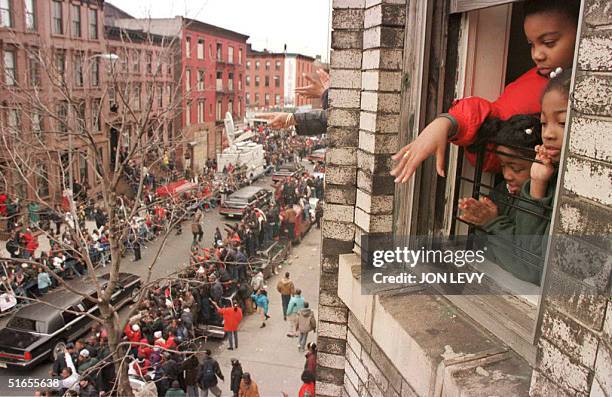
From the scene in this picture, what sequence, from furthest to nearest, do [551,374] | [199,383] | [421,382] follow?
1. [199,383]
2. [421,382]
3. [551,374]

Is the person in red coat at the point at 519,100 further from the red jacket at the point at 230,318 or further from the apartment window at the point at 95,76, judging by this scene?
the apartment window at the point at 95,76

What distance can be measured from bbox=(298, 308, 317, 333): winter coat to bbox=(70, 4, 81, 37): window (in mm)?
20841

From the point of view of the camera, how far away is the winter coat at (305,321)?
12.9m

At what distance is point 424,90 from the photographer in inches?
168

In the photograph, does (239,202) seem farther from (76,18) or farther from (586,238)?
(586,238)

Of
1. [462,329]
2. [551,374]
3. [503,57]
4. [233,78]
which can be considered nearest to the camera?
[551,374]

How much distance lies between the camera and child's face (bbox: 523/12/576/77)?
3.20 meters

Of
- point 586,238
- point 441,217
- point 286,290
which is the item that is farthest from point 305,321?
point 586,238

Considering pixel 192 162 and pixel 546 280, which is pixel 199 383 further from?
pixel 192 162

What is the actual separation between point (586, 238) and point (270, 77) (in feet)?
242

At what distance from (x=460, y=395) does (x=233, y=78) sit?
4896cm

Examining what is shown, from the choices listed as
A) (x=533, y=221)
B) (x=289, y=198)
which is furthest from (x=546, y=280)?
(x=289, y=198)

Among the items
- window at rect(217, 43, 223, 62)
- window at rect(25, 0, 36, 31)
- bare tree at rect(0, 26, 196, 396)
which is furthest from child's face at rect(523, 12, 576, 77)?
window at rect(217, 43, 223, 62)

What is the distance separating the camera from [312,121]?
6.70 meters
